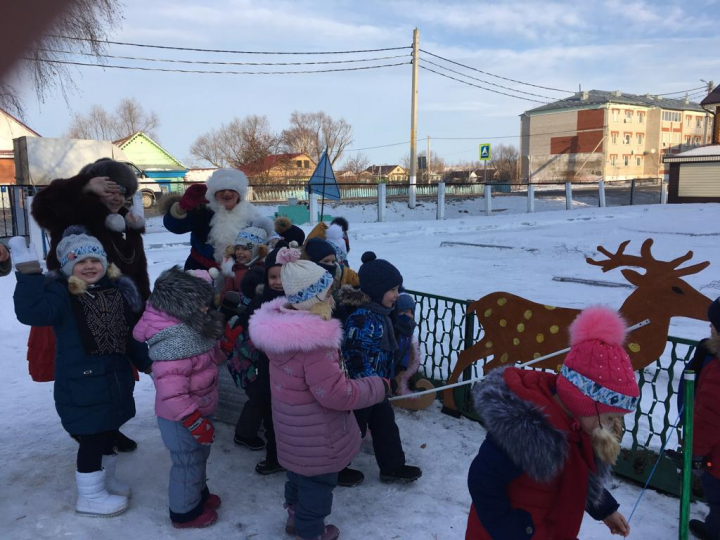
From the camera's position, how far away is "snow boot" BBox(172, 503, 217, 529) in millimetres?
2605

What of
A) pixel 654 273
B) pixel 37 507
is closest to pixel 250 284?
pixel 37 507

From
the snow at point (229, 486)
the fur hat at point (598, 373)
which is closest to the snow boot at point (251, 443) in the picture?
the snow at point (229, 486)

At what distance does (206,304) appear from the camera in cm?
265

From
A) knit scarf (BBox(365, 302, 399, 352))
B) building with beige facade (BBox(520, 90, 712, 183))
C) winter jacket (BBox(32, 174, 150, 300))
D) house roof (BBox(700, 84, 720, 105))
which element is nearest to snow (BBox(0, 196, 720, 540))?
knit scarf (BBox(365, 302, 399, 352))

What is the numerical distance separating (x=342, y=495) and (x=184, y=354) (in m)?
1.18

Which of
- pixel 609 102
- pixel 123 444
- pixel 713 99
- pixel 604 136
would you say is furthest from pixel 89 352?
pixel 609 102

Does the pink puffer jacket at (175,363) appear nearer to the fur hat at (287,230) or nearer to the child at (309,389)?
the child at (309,389)

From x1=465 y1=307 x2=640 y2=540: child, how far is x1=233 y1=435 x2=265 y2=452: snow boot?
200 cm

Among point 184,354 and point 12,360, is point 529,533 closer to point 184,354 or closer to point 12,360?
point 184,354

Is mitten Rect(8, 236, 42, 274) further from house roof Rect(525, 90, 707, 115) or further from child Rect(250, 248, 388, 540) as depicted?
house roof Rect(525, 90, 707, 115)

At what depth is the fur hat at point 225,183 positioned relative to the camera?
3996 millimetres

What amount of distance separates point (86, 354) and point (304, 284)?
117 centimetres

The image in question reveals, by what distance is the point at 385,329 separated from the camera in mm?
2994

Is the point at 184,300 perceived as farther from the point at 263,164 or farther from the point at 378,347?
the point at 263,164
